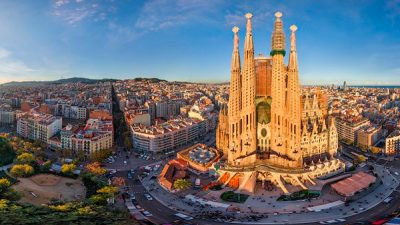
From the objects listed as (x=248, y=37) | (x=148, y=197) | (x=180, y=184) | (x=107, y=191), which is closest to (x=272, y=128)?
(x=248, y=37)

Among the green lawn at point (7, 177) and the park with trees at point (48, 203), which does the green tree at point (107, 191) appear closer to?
the park with trees at point (48, 203)

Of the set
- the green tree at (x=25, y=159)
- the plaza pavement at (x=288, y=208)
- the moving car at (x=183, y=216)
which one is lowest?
the moving car at (x=183, y=216)

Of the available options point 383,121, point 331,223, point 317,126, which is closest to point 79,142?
point 317,126

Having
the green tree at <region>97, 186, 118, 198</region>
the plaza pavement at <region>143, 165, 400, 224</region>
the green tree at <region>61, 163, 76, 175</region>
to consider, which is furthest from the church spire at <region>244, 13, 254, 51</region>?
the green tree at <region>61, 163, 76, 175</region>

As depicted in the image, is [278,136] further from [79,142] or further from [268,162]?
[79,142]

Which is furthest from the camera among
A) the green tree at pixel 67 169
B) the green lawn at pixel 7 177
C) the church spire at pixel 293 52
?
the green tree at pixel 67 169

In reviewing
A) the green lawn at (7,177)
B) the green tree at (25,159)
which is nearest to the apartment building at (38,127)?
the green tree at (25,159)

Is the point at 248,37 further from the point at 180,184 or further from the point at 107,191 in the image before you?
the point at 107,191
